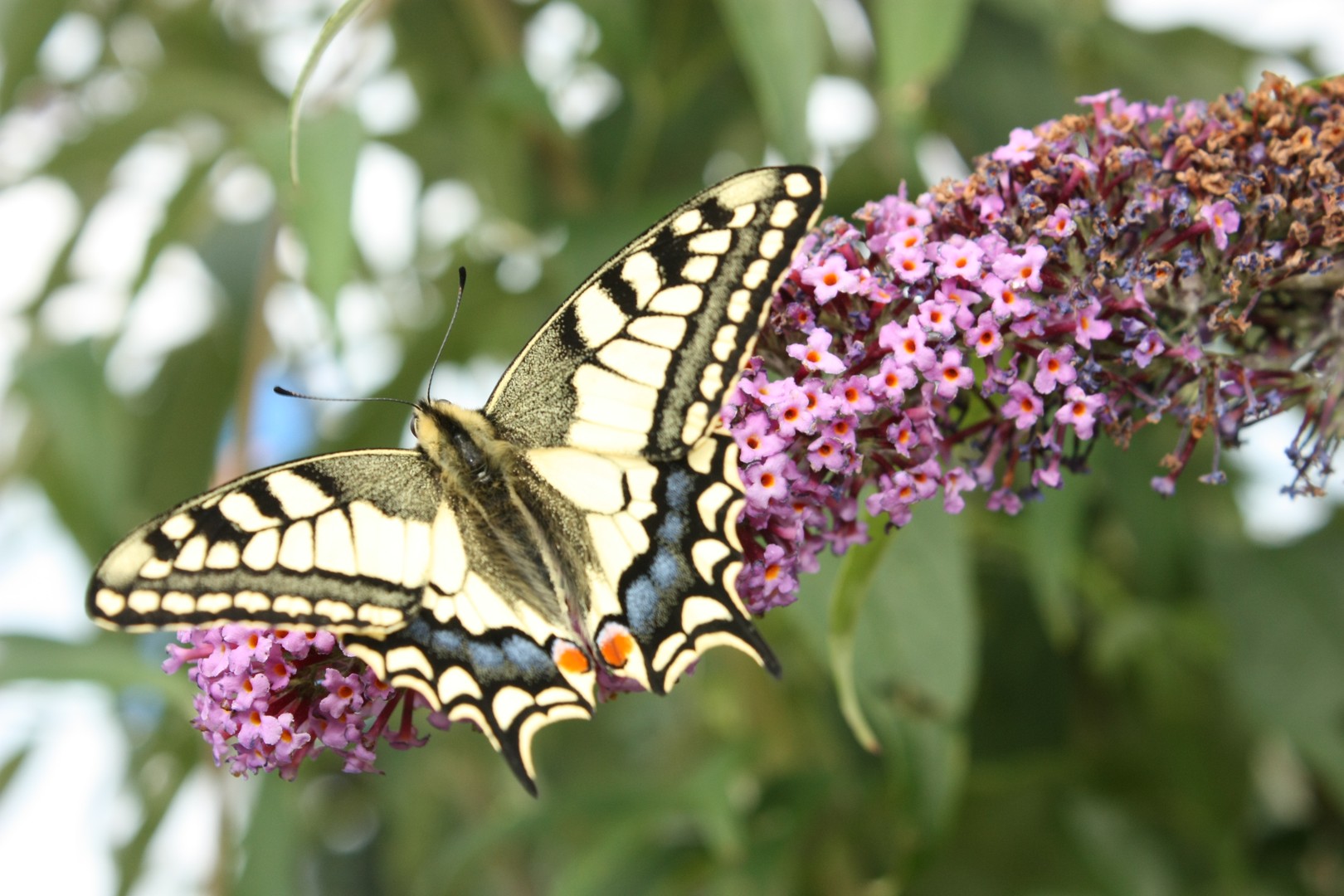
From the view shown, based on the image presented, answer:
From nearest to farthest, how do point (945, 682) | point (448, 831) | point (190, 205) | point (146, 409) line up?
point (945, 682), point (190, 205), point (146, 409), point (448, 831)

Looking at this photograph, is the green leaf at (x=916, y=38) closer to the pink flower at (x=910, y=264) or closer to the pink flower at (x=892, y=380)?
the pink flower at (x=910, y=264)

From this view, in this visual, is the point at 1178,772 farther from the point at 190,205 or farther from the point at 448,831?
the point at 190,205

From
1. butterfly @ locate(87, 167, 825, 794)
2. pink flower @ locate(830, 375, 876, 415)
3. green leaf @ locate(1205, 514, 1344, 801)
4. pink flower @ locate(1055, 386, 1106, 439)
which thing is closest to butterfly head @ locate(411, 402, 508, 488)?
butterfly @ locate(87, 167, 825, 794)

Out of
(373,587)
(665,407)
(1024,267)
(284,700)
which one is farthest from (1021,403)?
(284,700)

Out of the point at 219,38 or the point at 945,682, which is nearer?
the point at 945,682

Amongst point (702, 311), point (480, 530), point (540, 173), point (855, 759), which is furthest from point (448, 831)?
point (702, 311)

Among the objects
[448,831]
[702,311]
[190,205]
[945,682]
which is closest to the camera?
[702,311]

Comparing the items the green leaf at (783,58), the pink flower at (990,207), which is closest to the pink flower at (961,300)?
the pink flower at (990,207)
